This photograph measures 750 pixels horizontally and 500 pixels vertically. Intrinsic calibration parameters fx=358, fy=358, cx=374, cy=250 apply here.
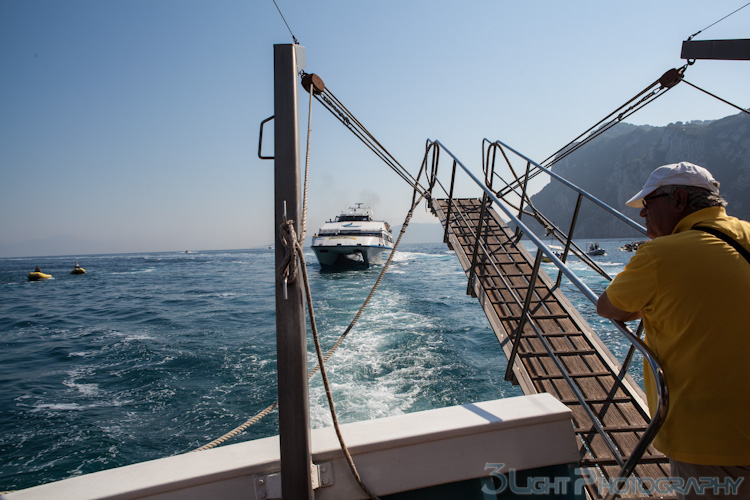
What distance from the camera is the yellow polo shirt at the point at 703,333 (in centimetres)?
118

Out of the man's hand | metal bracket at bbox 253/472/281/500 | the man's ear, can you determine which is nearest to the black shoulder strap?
the man's ear

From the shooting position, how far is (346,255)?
88.4 ft

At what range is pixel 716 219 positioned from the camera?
1296mm

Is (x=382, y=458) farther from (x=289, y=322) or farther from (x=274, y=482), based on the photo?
(x=289, y=322)

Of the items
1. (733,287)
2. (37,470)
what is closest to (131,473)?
(733,287)

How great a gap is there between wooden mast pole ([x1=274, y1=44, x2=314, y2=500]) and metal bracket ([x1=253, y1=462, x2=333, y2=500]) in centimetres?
5

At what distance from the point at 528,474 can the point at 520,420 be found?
266 millimetres

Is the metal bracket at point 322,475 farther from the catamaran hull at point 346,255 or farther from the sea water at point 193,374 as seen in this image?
the catamaran hull at point 346,255

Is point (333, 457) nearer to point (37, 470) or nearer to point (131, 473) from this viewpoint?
point (131, 473)

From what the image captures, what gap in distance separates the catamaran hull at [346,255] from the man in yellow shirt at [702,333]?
24959mm

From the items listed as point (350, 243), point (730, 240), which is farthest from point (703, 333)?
point (350, 243)

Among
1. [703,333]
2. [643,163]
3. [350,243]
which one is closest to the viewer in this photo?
[703,333]

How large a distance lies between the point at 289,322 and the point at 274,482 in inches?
25.6

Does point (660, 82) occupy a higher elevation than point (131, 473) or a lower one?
higher
